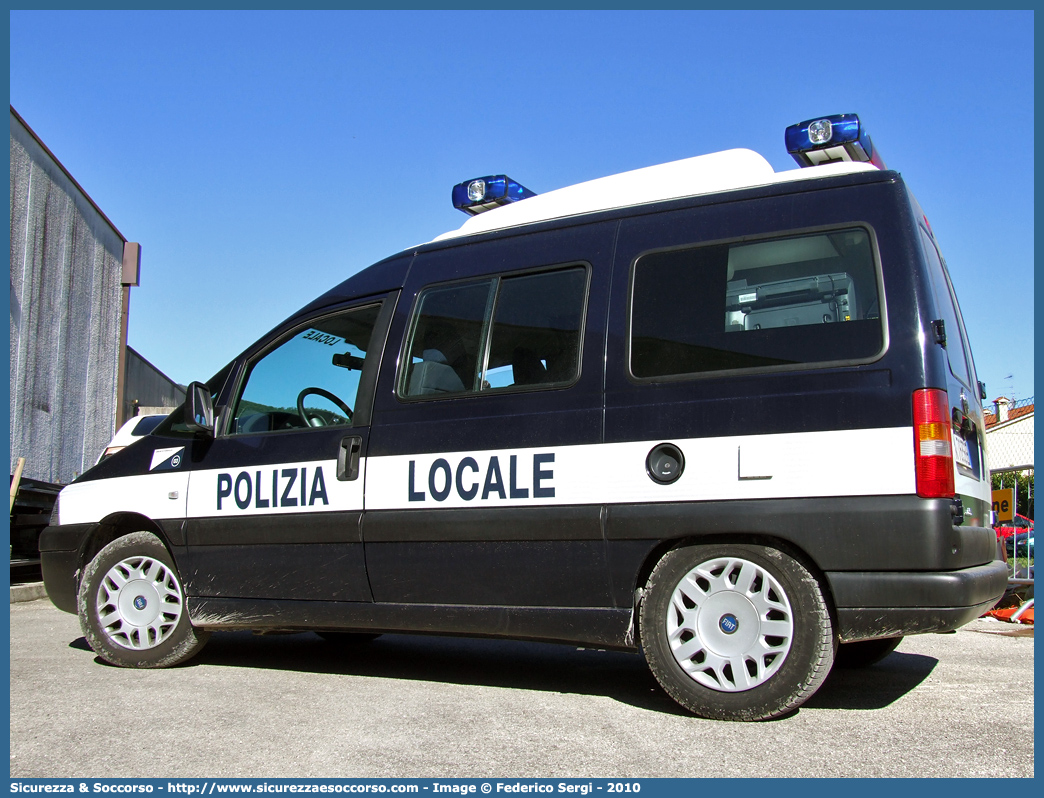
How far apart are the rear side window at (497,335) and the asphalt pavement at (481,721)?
4.76 feet

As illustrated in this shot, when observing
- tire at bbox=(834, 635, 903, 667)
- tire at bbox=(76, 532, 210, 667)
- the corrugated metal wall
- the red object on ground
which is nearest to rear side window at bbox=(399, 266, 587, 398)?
tire at bbox=(76, 532, 210, 667)

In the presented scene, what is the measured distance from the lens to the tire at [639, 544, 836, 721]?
12.0 feet

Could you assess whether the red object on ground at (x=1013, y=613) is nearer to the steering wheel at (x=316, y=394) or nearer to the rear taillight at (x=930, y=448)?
the rear taillight at (x=930, y=448)

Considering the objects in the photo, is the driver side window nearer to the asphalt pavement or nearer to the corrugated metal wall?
the asphalt pavement

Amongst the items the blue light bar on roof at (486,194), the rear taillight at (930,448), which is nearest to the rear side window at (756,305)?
the rear taillight at (930,448)

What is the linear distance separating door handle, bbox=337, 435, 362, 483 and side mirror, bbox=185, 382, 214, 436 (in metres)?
0.97

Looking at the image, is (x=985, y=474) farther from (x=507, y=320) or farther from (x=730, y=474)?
(x=507, y=320)

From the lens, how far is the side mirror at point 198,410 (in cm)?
525

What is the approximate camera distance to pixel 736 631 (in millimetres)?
3795


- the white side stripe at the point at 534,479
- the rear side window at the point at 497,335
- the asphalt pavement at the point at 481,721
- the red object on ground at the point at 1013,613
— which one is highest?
the rear side window at the point at 497,335

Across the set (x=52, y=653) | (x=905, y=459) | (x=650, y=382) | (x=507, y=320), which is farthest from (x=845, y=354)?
(x=52, y=653)

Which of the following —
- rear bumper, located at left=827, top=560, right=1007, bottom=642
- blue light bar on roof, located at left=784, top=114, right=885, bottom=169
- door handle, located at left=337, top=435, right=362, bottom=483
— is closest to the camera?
rear bumper, located at left=827, top=560, right=1007, bottom=642

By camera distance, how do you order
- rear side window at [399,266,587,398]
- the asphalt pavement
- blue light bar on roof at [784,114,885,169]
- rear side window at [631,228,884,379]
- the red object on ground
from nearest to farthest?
1. the asphalt pavement
2. rear side window at [631,228,884,379]
3. blue light bar on roof at [784,114,885,169]
4. rear side window at [399,266,587,398]
5. the red object on ground

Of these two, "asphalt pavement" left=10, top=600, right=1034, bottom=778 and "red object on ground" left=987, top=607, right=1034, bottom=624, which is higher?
"asphalt pavement" left=10, top=600, right=1034, bottom=778
